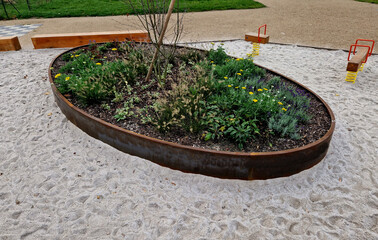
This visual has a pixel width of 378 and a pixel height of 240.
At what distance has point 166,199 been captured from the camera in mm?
3082

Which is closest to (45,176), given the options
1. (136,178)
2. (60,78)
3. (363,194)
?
(136,178)

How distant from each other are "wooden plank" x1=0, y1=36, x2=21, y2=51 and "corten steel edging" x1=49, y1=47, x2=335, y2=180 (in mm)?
5319

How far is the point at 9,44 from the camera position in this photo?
719 cm

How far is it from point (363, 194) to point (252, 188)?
48.6 inches

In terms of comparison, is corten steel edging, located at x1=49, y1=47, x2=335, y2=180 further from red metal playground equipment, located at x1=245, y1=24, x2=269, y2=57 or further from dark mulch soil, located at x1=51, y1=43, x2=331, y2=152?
red metal playground equipment, located at x1=245, y1=24, x2=269, y2=57

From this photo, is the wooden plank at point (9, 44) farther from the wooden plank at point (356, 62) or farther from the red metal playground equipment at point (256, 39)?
the wooden plank at point (356, 62)

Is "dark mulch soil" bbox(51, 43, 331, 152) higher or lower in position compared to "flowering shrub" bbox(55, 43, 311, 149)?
lower

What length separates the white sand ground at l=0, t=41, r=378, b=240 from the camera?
2754mm

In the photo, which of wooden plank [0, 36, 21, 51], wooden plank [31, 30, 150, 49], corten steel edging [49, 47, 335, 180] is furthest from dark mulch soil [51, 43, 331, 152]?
wooden plank [0, 36, 21, 51]

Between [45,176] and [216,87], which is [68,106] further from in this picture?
[216,87]

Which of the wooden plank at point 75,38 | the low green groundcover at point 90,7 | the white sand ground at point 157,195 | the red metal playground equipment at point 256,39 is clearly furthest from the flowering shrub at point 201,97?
the low green groundcover at point 90,7

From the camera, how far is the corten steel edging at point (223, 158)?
316 centimetres

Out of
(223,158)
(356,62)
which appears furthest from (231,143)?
(356,62)

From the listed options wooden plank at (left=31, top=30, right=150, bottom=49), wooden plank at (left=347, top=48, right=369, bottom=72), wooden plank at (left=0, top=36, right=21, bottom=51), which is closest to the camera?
wooden plank at (left=347, top=48, right=369, bottom=72)
